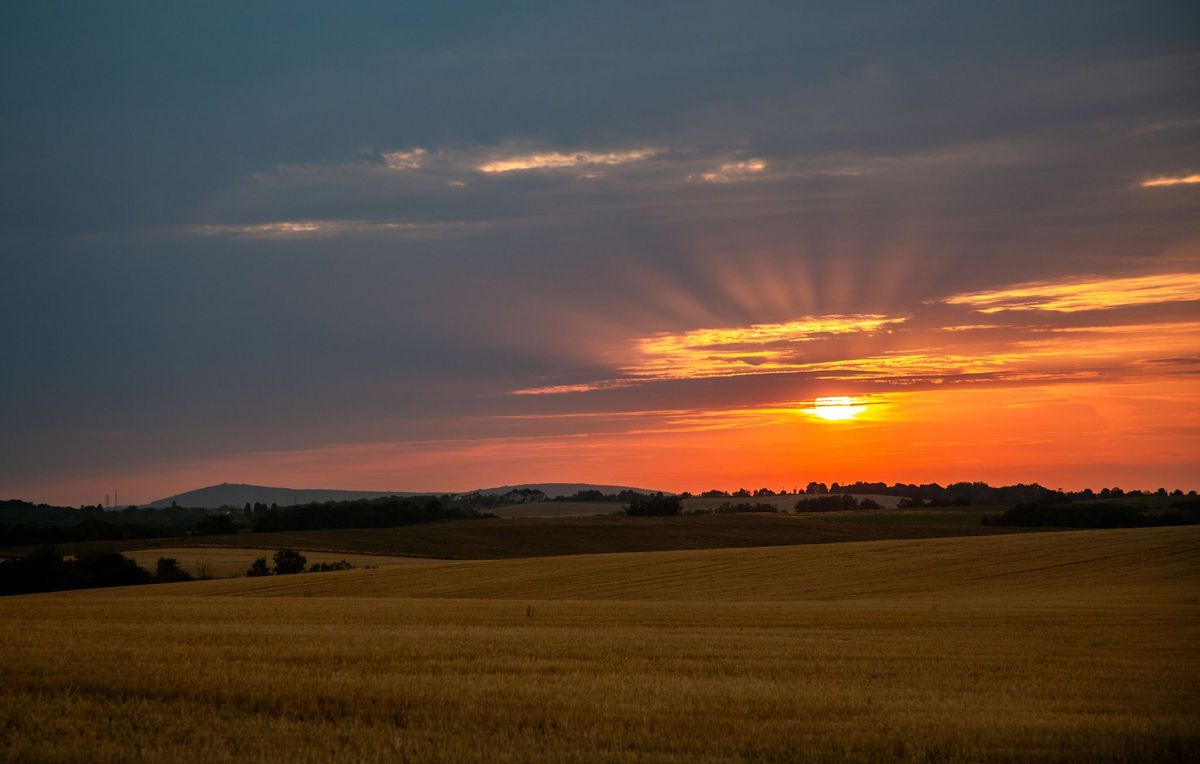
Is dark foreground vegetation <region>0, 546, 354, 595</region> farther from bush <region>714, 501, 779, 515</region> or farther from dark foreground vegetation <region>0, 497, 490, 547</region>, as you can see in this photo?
bush <region>714, 501, 779, 515</region>

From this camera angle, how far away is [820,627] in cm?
2509

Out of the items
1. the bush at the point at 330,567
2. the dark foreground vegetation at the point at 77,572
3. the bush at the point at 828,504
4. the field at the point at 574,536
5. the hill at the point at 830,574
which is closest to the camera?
the hill at the point at 830,574

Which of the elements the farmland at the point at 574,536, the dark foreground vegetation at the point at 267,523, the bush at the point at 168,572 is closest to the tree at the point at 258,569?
the bush at the point at 168,572

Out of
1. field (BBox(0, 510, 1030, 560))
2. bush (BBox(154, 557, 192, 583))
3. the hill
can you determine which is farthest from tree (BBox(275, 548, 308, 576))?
the hill

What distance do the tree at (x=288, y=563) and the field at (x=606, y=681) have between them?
3845 centimetres

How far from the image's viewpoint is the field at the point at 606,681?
10.2 metres

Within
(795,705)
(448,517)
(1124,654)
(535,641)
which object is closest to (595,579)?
(535,641)

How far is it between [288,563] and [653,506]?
61.3 m

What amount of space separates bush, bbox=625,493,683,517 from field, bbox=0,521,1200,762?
293 ft

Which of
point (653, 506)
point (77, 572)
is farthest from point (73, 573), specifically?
point (653, 506)

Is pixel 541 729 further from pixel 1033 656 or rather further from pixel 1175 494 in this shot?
pixel 1175 494

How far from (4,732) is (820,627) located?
18.9 metres

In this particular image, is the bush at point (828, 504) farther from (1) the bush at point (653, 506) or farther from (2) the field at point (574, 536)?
(2) the field at point (574, 536)

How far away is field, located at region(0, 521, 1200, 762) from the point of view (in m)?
10.2
